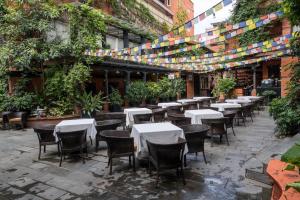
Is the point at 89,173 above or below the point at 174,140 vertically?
below

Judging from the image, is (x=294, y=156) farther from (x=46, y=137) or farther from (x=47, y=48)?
(x=47, y=48)

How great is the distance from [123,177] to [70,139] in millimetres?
1603

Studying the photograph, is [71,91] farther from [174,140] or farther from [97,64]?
[174,140]

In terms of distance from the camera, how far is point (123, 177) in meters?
4.52

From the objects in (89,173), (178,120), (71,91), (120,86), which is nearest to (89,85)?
(120,86)

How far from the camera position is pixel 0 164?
5.60 m

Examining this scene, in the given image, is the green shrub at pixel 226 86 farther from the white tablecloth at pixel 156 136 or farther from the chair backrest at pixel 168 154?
the chair backrest at pixel 168 154

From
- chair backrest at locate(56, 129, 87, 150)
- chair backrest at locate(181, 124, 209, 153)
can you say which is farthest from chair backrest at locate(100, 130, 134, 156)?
chair backrest at locate(181, 124, 209, 153)

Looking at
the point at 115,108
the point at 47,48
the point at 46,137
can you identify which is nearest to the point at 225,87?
the point at 115,108

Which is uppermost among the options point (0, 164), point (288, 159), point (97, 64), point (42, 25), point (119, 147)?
point (42, 25)

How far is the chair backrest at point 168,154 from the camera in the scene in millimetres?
3972

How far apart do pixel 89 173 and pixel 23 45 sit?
8226 millimetres

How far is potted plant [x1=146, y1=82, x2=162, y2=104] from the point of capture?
1542 centimetres

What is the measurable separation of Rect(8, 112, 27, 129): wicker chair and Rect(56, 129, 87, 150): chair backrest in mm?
5718
